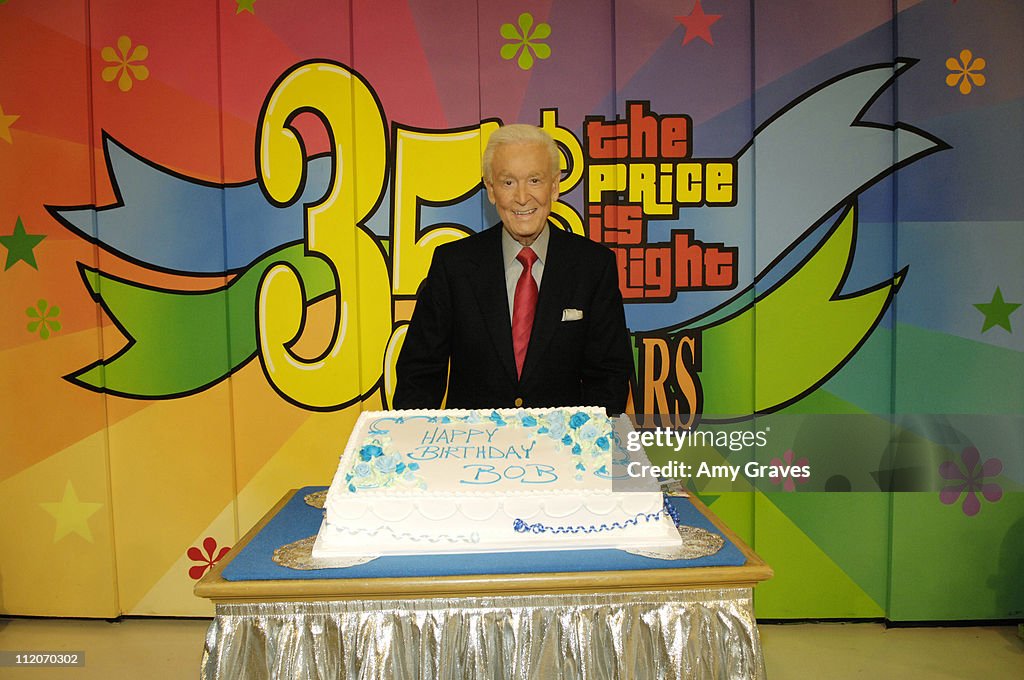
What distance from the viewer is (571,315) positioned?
7.18 ft

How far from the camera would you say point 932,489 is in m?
3.01

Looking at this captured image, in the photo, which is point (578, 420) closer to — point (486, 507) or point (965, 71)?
point (486, 507)

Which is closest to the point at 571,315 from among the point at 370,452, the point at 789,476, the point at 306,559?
the point at 370,452

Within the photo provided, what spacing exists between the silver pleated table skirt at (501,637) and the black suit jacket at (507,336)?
30.9 inches

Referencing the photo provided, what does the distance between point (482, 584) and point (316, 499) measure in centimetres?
68

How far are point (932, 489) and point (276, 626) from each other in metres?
2.65

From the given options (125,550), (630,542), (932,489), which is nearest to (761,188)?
(932,489)

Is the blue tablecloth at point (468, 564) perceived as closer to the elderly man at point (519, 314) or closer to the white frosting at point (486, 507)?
the white frosting at point (486, 507)

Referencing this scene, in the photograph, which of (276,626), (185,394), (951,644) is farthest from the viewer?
(185,394)

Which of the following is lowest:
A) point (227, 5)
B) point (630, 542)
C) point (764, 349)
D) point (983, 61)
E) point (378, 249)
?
point (630, 542)

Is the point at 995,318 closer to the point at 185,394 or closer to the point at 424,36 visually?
the point at 424,36

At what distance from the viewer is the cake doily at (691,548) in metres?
1.52

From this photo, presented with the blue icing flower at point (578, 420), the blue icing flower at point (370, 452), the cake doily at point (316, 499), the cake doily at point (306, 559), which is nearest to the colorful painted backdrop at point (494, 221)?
the cake doily at point (316, 499)

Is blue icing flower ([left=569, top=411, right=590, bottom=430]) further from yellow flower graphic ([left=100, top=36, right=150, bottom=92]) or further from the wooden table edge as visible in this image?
yellow flower graphic ([left=100, top=36, right=150, bottom=92])
